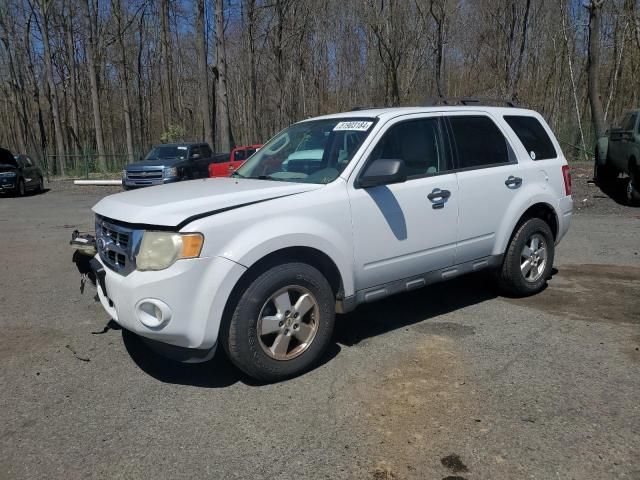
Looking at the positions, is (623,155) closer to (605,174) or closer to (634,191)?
(634,191)

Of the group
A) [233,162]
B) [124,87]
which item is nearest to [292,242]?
[233,162]

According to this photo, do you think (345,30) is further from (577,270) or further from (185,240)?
(185,240)

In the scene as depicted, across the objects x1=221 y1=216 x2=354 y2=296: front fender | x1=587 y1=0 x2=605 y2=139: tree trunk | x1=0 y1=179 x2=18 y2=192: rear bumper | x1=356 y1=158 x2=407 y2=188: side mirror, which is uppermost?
x1=587 y1=0 x2=605 y2=139: tree trunk

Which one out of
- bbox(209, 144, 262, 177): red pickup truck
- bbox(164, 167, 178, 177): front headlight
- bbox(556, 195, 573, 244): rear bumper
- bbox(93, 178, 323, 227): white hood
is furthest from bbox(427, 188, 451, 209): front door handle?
bbox(164, 167, 178, 177): front headlight

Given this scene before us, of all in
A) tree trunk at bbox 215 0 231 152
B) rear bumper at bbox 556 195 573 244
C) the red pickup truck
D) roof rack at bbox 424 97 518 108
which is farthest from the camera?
tree trunk at bbox 215 0 231 152

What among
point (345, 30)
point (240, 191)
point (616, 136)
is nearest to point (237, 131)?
point (345, 30)

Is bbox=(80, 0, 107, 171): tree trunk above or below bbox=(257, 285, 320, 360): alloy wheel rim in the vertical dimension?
above

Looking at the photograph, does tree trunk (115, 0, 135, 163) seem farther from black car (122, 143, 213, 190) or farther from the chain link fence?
black car (122, 143, 213, 190)

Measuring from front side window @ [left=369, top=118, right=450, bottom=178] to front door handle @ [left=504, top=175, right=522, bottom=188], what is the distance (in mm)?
727

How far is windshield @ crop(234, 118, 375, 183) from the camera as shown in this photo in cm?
431

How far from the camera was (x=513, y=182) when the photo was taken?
518 centimetres

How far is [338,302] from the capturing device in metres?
4.11

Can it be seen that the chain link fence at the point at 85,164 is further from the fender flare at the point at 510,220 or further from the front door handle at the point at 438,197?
the front door handle at the point at 438,197

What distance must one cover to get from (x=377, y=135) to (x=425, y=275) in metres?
1.23
